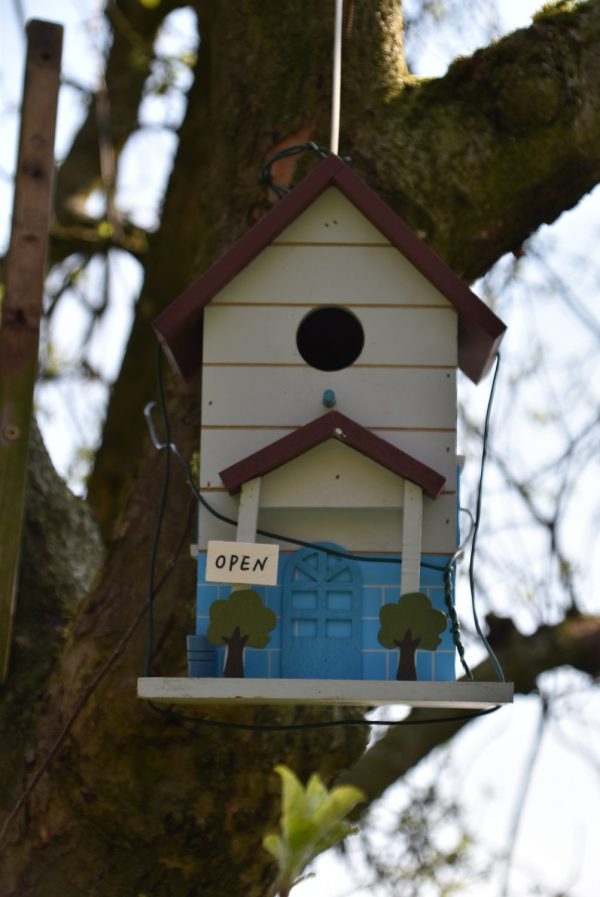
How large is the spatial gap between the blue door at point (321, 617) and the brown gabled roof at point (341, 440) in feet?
0.54

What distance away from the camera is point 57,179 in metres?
5.38

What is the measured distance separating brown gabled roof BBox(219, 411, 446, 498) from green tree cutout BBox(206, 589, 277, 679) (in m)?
0.22

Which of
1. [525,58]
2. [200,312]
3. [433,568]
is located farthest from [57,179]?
[433,568]

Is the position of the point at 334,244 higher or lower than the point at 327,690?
higher

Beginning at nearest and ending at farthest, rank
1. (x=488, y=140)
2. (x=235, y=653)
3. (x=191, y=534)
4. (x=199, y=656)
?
1. (x=235, y=653)
2. (x=199, y=656)
3. (x=191, y=534)
4. (x=488, y=140)

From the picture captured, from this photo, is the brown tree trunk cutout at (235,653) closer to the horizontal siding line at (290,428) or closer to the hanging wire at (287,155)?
the horizontal siding line at (290,428)

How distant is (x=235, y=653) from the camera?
2.01m

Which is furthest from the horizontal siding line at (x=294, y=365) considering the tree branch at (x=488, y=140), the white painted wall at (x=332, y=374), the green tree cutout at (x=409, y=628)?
the tree branch at (x=488, y=140)

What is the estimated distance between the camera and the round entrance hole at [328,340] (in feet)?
7.96

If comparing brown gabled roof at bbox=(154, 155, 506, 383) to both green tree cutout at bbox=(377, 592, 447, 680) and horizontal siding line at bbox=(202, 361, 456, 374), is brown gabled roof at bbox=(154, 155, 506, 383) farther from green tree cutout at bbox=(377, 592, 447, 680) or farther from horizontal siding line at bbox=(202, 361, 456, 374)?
green tree cutout at bbox=(377, 592, 447, 680)

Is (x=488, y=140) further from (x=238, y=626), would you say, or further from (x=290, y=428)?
(x=238, y=626)

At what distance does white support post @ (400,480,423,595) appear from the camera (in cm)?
210

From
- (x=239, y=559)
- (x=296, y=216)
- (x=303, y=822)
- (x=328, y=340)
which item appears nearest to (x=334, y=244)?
(x=296, y=216)

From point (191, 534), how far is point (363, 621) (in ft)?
2.44
